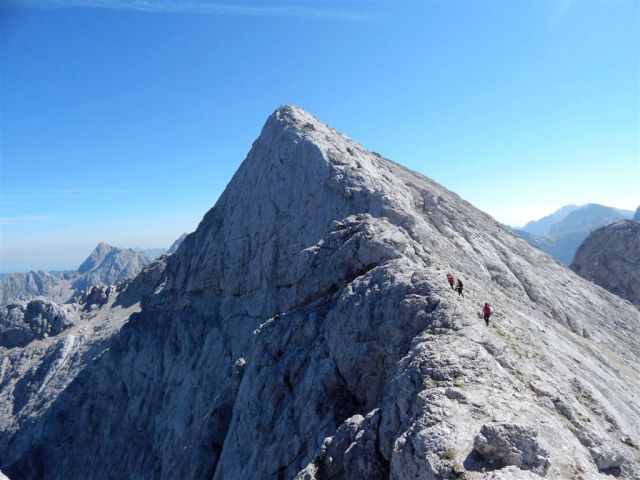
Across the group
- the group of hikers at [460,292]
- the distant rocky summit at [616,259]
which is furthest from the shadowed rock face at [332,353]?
the distant rocky summit at [616,259]

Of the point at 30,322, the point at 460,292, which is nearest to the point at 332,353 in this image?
the point at 460,292

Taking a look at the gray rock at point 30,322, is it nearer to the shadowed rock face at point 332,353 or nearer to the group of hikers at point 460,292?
the shadowed rock face at point 332,353

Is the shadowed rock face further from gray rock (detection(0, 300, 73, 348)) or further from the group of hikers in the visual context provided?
gray rock (detection(0, 300, 73, 348))

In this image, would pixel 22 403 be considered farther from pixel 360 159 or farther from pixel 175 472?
pixel 360 159

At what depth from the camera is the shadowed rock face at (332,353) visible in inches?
667

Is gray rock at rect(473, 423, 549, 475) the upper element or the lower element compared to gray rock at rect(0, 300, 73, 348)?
upper

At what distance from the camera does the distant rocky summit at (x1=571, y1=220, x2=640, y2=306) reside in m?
89.2

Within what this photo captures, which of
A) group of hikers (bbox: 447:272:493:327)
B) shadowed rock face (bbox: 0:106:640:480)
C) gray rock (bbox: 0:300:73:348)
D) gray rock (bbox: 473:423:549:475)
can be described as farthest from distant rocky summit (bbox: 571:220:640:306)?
gray rock (bbox: 0:300:73:348)

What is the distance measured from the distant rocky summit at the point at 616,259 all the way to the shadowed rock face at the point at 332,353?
77.5 ft

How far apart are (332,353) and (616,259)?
9555cm

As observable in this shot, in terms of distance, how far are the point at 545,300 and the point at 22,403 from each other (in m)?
112

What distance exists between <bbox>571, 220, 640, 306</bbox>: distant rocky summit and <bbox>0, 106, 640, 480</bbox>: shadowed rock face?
77.5ft

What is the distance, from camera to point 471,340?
19750 mm

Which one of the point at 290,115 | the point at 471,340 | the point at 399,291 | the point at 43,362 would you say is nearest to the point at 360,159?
the point at 290,115
